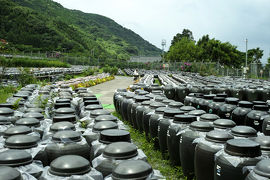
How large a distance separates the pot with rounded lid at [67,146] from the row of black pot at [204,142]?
196cm

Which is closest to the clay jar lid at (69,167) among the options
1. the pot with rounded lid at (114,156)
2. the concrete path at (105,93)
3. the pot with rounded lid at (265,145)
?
the pot with rounded lid at (114,156)

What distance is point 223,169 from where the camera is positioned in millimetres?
4062

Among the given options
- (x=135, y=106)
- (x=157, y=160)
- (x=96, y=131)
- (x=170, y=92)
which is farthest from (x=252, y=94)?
(x=96, y=131)

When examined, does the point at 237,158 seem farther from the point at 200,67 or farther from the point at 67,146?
the point at 200,67

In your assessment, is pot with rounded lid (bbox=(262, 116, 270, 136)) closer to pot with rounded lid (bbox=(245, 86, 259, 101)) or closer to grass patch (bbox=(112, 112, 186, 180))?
grass patch (bbox=(112, 112, 186, 180))

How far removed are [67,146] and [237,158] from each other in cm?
266

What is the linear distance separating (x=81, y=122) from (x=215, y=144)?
3.41 meters

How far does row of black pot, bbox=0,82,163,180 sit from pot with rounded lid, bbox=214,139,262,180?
3.75 feet

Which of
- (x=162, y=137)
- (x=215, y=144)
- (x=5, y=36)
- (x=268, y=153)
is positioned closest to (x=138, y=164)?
(x=215, y=144)

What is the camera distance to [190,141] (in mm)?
5324

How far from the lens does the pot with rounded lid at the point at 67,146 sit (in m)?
4.61

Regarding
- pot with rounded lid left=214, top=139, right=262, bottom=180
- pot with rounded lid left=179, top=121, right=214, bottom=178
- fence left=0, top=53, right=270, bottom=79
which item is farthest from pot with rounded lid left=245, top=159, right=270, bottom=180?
fence left=0, top=53, right=270, bottom=79

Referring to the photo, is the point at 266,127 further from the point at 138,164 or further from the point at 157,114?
the point at 138,164

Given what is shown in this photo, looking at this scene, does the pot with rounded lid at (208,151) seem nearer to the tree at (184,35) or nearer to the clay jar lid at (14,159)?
the clay jar lid at (14,159)
